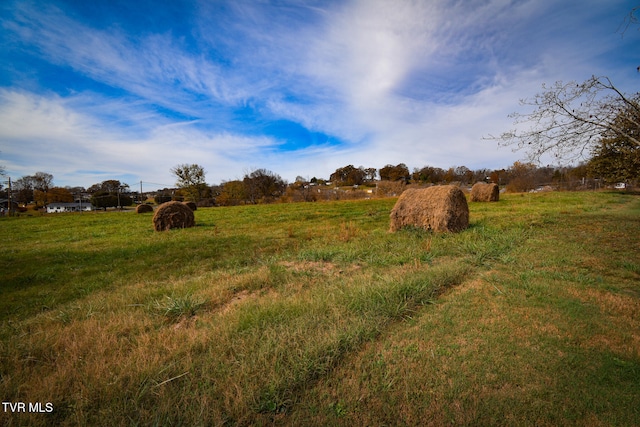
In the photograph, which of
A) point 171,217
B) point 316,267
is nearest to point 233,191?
point 171,217

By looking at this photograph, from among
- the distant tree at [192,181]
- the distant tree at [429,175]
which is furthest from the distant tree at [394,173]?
the distant tree at [192,181]

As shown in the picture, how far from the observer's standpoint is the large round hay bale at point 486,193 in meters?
23.5

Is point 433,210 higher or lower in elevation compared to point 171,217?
higher

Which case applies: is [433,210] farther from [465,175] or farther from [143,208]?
[465,175]

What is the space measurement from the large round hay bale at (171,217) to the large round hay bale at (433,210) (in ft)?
36.9

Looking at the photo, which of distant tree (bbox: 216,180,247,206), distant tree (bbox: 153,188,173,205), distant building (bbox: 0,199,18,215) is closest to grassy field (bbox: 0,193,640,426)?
distant building (bbox: 0,199,18,215)

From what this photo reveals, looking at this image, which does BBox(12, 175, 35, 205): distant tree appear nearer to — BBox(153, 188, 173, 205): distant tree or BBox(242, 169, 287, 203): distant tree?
BBox(153, 188, 173, 205): distant tree

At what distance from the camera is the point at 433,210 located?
32.8 feet

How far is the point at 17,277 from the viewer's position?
6891 mm

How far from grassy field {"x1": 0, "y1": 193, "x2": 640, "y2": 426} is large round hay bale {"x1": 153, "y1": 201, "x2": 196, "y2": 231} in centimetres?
790

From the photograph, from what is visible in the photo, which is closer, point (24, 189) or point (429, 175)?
point (24, 189)

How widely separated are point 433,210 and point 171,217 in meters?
13.1

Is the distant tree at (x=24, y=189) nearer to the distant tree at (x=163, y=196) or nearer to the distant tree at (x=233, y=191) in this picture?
the distant tree at (x=163, y=196)

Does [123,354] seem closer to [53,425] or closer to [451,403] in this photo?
[53,425]
